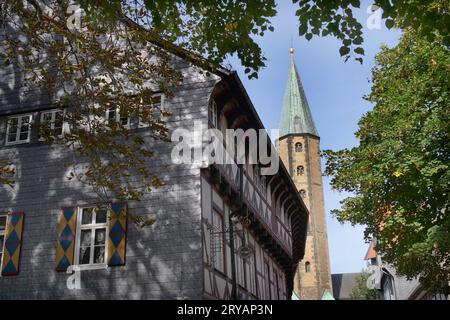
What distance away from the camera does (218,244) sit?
17.0m

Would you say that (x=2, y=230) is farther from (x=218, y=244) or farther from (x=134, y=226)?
(x=218, y=244)

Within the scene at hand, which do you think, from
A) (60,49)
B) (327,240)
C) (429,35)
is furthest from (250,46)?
(327,240)

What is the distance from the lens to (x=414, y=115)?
1664 cm

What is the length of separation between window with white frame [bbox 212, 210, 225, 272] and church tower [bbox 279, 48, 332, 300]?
45937mm

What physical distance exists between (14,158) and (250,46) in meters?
9.92

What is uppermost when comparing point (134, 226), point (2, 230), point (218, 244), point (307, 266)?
point (307, 266)

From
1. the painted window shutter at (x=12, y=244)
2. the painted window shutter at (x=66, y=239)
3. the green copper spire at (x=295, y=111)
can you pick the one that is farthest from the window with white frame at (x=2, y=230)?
the green copper spire at (x=295, y=111)

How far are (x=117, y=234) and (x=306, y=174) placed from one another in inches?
2172

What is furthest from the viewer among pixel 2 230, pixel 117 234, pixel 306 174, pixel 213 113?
pixel 306 174

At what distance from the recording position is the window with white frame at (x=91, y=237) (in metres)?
16.1

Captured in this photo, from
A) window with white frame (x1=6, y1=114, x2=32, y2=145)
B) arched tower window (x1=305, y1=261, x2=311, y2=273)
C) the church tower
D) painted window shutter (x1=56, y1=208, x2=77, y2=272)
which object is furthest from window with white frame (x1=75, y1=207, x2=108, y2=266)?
arched tower window (x1=305, y1=261, x2=311, y2=273)

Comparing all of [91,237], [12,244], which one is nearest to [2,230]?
[12,244]

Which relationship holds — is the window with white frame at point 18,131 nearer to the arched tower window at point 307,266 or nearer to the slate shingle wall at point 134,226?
the slate shingle wall at point 134,226

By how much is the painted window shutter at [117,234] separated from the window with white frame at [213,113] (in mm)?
3419
